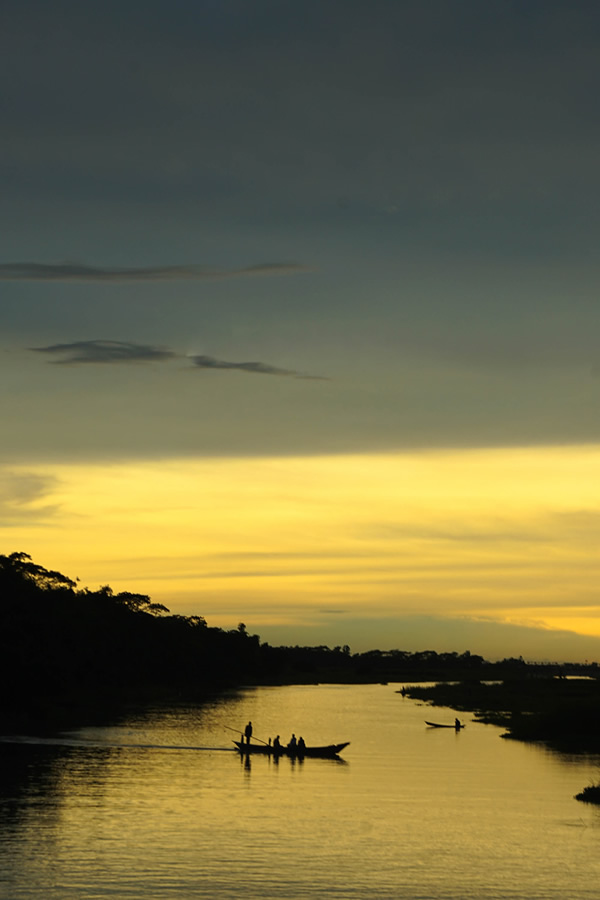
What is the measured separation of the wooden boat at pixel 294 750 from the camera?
73875 millimetres

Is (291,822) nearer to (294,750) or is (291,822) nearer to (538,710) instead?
(294,750)

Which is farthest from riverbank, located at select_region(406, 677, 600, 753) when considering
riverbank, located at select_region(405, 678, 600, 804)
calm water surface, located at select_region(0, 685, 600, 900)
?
calm water surface, located at select_region(0, 685, 600, 900)

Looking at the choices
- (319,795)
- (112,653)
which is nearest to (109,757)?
(319,795)

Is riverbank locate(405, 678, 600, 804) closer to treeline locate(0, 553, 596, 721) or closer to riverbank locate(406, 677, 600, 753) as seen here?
riverbank locate(406, 677, 600, 753)

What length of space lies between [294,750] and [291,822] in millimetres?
29001

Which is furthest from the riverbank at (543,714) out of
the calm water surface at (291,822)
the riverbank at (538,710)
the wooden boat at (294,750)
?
Answer: the wooden boat at (294,750)

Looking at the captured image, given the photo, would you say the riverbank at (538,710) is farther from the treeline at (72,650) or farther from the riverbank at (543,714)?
the treeline at (72,650)

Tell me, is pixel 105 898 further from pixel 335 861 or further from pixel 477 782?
pixel 477 782

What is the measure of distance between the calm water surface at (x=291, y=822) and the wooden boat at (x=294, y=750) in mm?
1365

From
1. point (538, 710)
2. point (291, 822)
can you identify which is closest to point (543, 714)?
point (538, 710)

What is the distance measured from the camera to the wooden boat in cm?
7388

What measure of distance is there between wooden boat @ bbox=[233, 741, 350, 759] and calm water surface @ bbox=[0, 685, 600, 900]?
1.37 metres

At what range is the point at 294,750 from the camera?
74.7 metres

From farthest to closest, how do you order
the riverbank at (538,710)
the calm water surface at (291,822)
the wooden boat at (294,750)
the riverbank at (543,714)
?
the riverbank at (538,710)
the riverbank at (543,714)
the wooden boat at (294,750)
the calm water surface at (291,822)
